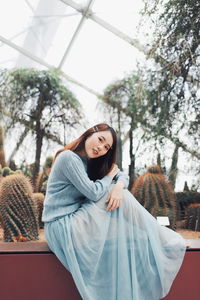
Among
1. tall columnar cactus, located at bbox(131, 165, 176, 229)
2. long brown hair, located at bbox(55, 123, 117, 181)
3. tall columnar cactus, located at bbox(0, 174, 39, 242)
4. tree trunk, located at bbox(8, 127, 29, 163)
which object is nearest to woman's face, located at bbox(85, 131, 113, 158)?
long brown hair, located at bbox(55, 123, 117, 181)

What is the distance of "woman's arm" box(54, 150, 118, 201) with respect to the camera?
112 cm

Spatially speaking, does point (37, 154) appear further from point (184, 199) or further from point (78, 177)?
point (78, 177)

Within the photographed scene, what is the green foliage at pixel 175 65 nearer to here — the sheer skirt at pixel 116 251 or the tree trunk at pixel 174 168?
the tree trunk at pixel 174 168

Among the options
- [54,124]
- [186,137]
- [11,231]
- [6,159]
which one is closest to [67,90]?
[54,124]

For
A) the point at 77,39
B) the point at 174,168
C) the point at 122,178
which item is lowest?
the point at 122,178

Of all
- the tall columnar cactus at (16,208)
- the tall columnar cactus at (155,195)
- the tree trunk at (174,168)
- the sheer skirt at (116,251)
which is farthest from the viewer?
the tree trunk at (174,168)

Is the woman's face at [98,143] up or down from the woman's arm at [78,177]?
up

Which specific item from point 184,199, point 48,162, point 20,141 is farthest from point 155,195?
point 20,141

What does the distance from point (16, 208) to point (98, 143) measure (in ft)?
3.27

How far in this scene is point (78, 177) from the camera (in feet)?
3.69

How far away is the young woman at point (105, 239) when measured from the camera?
1.08 metres

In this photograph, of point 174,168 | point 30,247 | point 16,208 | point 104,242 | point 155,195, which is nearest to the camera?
point 104,242

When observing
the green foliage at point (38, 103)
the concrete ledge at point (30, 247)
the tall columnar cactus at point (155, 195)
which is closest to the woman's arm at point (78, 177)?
the concrete ledge at point (30, 247)

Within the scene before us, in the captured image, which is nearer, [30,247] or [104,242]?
[104,242]
